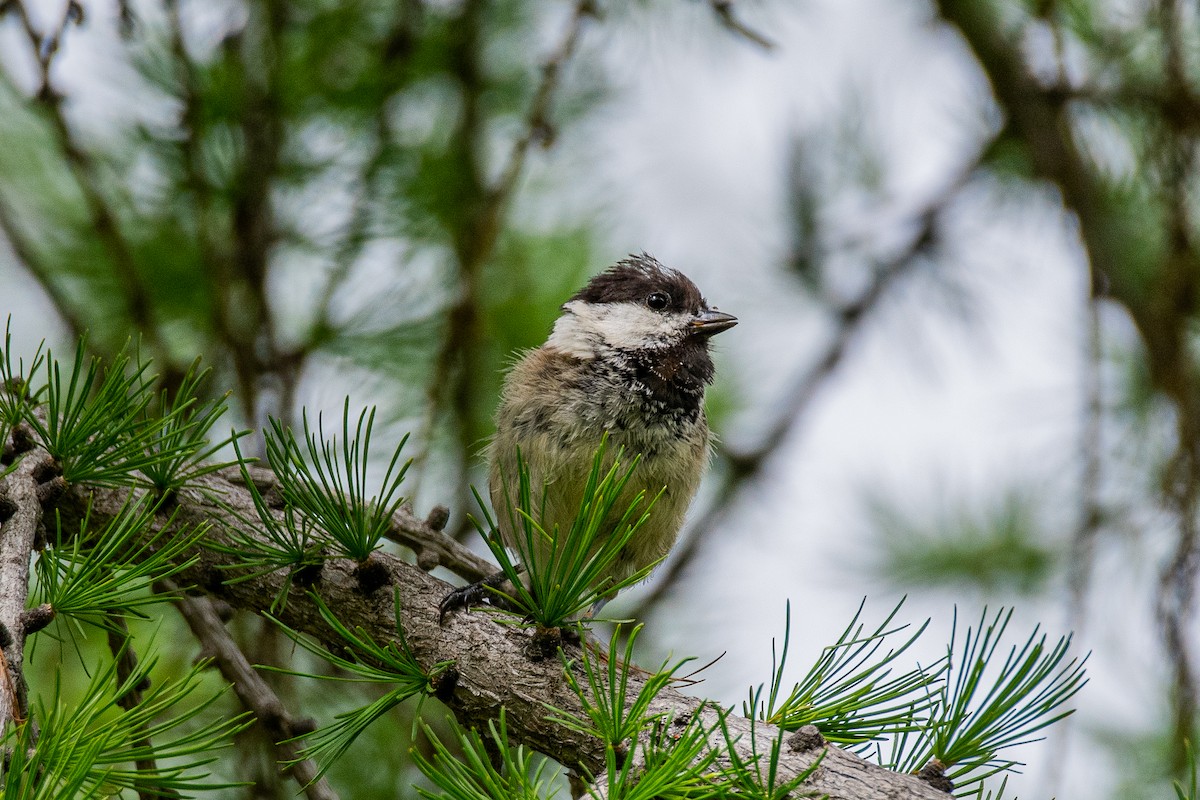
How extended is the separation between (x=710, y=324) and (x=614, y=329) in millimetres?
281

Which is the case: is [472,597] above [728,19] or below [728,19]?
below

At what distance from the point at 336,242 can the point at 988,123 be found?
2.46 m

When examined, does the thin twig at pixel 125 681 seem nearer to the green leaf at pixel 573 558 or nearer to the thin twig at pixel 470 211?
the green leaf at pixel 573 558

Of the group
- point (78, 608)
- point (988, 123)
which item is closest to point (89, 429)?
point (78, 608)

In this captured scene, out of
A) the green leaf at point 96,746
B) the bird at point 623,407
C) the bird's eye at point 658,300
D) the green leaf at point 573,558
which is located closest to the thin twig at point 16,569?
the green leaf at point 96,746

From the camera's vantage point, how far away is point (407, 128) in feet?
13.0

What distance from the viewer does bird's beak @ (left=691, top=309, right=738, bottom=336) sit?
3.34 m

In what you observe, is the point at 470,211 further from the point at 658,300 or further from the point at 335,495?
the point at 335,495

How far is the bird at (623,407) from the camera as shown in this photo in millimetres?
2920

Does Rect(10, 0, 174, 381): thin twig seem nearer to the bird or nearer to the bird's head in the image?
the bird

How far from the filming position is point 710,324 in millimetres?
3346

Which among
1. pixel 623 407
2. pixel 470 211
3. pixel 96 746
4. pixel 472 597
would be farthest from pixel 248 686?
pixel 470 211

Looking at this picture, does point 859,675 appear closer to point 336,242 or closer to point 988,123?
point 336,242

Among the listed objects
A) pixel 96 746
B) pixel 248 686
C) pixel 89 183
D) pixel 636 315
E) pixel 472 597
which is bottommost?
pixel 96 746
